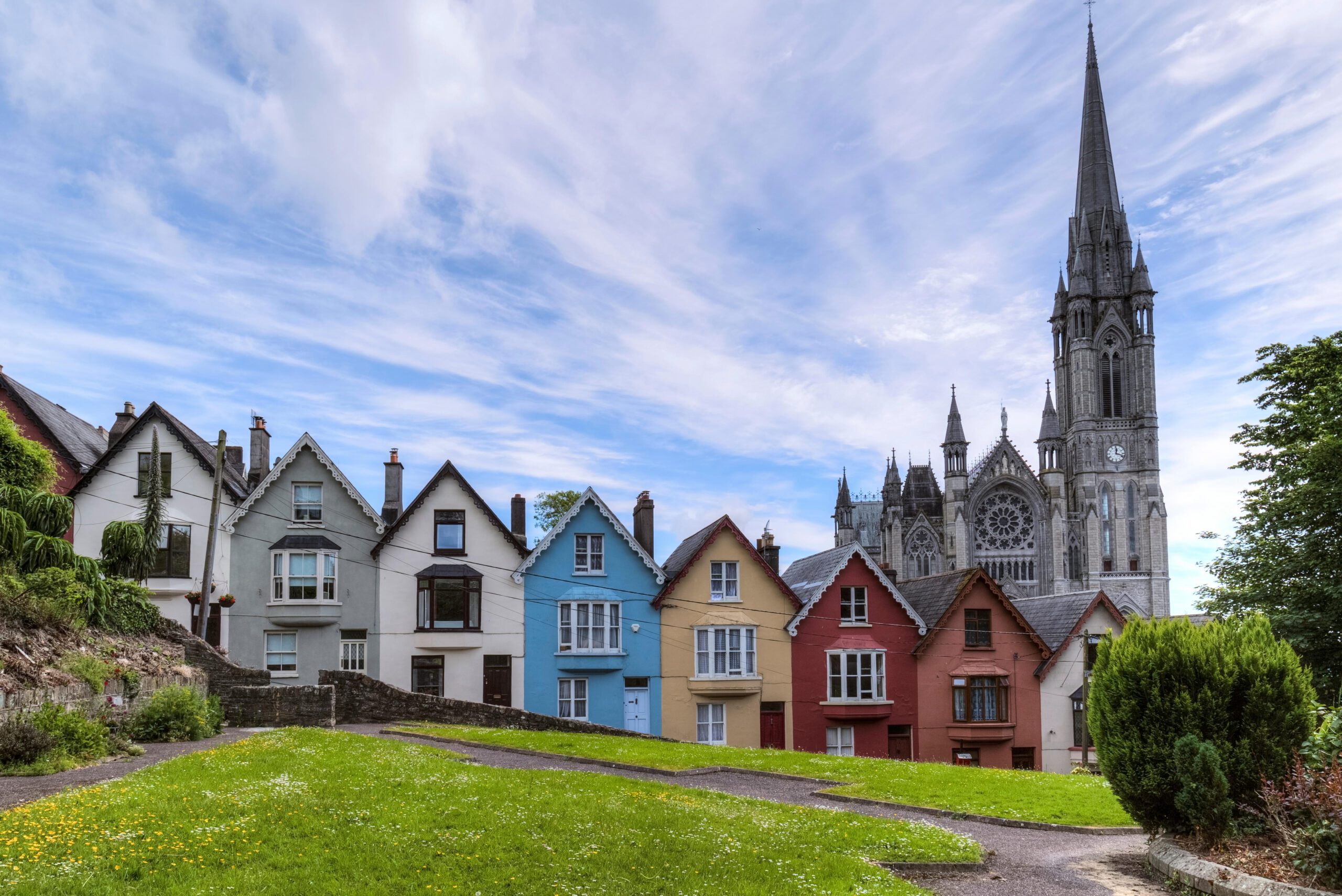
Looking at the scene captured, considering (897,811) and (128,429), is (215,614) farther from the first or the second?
(897,811)

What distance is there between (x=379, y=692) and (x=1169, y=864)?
25.4 m

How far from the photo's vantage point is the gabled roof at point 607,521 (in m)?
41.2

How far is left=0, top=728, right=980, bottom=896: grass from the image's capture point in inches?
434

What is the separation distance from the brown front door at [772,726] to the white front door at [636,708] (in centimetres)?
465

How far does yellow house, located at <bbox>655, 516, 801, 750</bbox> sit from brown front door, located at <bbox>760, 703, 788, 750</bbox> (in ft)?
0.07

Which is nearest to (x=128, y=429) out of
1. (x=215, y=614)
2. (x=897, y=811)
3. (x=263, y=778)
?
(x=215, y=614)

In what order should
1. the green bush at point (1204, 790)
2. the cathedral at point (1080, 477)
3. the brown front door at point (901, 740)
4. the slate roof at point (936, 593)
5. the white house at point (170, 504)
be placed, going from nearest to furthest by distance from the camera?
the green bush at point (1204, 790) < the white house at point (170, 504) < the brown front door at point (901, 740) < the slate roof at point (936, 593) < the cathedral at point (1080, 477)

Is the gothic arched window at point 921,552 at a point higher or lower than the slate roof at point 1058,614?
higher

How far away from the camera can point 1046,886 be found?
13.3 meters

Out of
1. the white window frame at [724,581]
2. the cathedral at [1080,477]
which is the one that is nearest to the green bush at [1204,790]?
the white window frame at [724,581]

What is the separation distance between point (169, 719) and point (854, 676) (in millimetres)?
26380

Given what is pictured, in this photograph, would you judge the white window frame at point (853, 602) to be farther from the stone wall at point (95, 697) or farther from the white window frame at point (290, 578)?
the stone wall at point (95, 697)

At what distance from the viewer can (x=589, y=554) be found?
41562 millimetres

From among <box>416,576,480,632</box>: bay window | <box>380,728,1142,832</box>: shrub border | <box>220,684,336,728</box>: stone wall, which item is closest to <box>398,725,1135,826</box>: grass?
<box>380,728,1142,832</box>: shrub border
